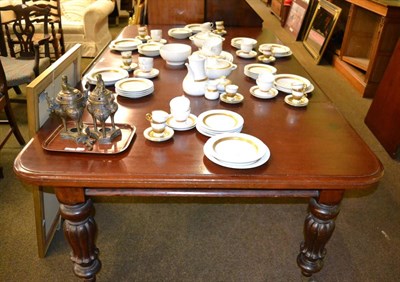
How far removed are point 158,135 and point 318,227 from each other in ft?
2.13

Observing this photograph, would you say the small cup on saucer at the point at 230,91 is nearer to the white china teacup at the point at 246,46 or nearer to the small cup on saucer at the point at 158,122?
the small cup on saucer at the point at 158,122

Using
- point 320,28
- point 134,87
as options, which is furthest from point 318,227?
point 320,28

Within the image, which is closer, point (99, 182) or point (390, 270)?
point (99, 182)

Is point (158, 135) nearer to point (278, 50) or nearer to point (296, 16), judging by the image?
point (278, 50)

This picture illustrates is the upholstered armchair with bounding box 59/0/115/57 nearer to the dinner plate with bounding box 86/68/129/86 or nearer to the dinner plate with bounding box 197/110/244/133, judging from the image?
the dinner plate with bounding box 86/68/129/86

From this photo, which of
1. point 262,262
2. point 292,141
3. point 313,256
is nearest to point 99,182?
point 292,141

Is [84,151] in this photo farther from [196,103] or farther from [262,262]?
[262,262]

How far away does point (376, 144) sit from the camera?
2604 mm

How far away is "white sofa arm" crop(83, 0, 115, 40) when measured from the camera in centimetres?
385

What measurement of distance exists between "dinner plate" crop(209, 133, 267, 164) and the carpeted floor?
2.31 feet

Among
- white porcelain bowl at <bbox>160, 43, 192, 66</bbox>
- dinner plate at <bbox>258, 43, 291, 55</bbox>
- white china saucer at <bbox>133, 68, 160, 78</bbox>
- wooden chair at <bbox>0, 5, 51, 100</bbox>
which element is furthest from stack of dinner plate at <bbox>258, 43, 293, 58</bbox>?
wooden chair at <bbox>0, 5, 51, 100</bbox>

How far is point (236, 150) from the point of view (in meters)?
1.15

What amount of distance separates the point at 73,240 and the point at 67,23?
3.46 m

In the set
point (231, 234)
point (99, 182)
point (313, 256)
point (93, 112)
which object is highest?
point (93, 112)
